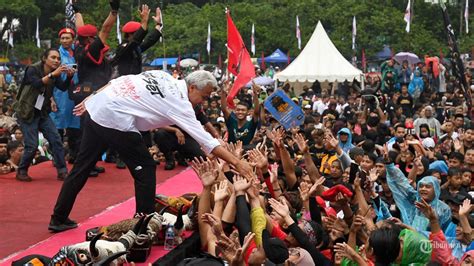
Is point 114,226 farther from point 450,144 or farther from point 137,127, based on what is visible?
point 450,144

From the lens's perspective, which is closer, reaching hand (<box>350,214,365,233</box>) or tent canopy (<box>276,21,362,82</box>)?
reaching hand (<box>350,214,365,233</box>)

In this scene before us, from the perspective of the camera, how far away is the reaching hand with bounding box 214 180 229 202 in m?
6.69

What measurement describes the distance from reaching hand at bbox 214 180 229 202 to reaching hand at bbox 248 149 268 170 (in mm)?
838

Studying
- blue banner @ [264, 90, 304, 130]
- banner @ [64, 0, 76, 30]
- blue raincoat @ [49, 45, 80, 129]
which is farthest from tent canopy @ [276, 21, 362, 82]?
blue raincoat @ [49, 45, 80, 129]

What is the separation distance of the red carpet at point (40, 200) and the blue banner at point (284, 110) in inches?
72.5

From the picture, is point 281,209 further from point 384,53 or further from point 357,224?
point 384,53

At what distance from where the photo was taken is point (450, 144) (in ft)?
43.2

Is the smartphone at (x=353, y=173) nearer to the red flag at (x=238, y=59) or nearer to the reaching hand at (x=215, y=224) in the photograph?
the reaching hand at (x=215, y=224)

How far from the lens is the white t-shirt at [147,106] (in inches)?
269

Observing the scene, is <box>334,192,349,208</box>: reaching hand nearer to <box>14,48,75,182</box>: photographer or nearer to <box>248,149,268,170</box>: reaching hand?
<box>248,149,268,170</box>: reaching hand

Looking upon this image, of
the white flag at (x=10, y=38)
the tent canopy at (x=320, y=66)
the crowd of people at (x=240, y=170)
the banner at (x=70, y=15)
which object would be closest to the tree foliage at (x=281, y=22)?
the white flag at (x=10, y=38)

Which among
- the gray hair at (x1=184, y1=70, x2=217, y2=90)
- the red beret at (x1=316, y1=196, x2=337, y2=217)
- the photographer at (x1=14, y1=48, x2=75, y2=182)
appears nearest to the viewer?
the gray hair at (x1=184, y1=70, x2=217, y2=90)

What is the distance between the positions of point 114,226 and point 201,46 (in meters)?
41.1

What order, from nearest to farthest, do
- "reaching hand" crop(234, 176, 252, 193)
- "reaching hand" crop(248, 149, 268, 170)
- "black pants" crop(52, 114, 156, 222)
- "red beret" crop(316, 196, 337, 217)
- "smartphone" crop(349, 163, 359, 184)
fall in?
"reaching hand" crop(234, 176, 252, 193), "black pants" crop(52, 114, 156, 222), "red beret" crop(316, 196, 337, 217), "reaching hand" crop(248, 149, 268, 170), "smartphone" crop(349, 163, 359, 184)
